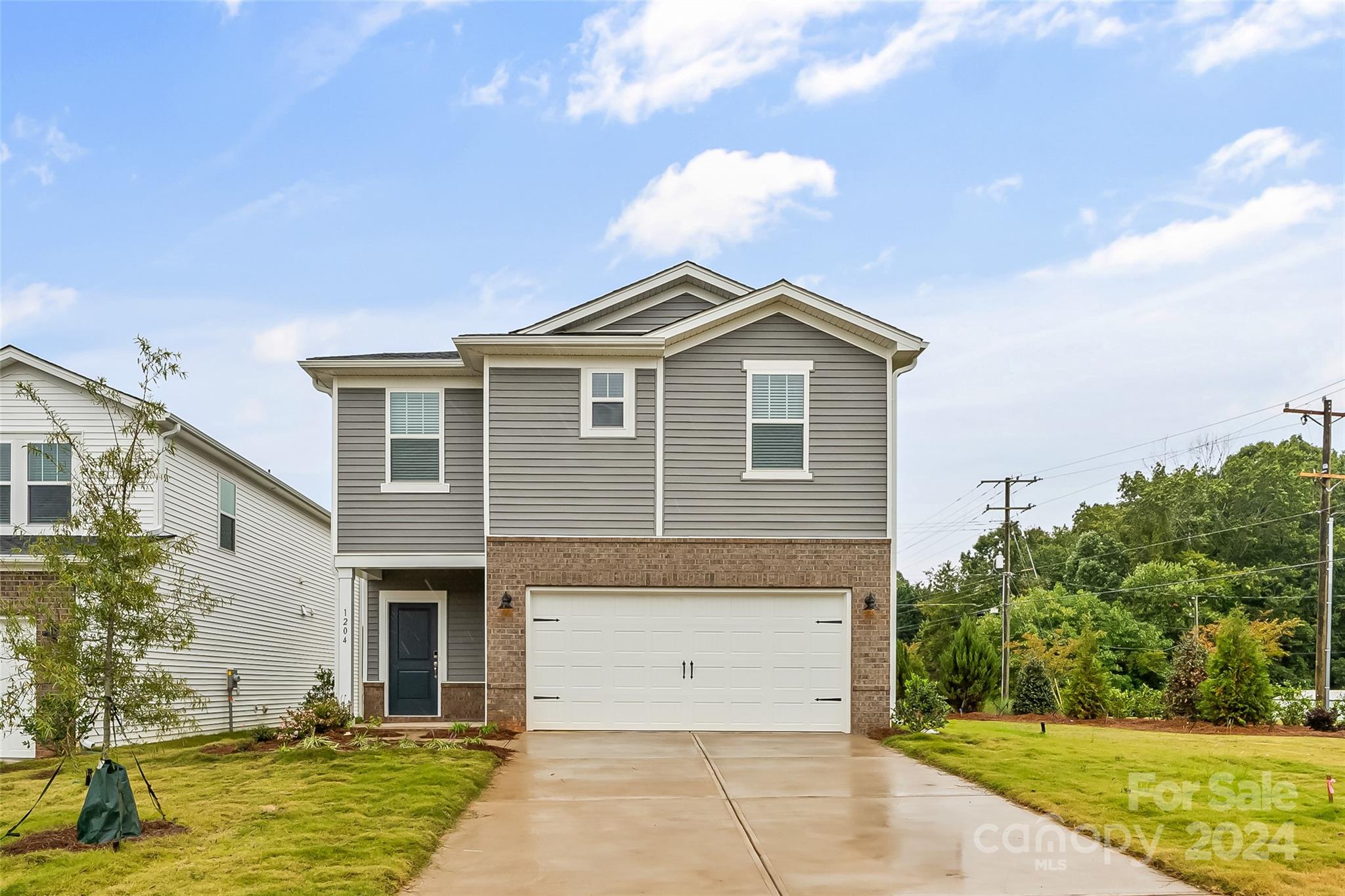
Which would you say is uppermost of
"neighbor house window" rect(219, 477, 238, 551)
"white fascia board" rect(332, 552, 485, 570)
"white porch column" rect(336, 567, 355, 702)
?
"neighbor house window" rect(219, 477, 238, 551)

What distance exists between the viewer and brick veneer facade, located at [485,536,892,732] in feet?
56.3

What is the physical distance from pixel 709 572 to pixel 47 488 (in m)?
10.7

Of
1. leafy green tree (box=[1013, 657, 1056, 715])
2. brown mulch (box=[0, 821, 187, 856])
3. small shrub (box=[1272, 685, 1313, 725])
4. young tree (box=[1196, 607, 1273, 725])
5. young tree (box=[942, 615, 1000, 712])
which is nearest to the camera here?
brown mulch (box=[0, 821, 187, 856])

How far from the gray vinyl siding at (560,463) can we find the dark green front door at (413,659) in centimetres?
351

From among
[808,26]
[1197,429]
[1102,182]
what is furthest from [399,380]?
[1197,429]

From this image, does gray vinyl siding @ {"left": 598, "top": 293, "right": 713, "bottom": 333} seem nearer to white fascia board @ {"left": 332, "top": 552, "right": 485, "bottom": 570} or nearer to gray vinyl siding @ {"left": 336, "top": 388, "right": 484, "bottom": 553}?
gray vinyl siding @ {"left": 336, "top": 388, "right": 484, "bottom": 553}

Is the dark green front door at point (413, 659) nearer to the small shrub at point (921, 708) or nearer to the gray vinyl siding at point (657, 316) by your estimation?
the gray vinyl siding at point (657, 316)

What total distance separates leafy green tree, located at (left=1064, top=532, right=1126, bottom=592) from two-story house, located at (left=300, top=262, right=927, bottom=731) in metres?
37.4

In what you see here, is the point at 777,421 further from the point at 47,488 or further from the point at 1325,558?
the point at 1325,558

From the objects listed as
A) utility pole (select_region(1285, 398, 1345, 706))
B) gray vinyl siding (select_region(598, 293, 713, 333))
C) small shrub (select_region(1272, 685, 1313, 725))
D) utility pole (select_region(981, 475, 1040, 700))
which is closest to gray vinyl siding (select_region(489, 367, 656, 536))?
gray vinyl siding (select_region(598, 293, 713, 333))

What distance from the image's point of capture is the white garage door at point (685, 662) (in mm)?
17203

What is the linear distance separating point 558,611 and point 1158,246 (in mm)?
20619

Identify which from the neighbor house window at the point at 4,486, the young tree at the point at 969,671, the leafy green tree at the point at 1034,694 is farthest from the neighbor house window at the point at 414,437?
the leafy green tree at the point at 1034,694

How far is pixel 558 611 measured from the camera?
17.3 metres
